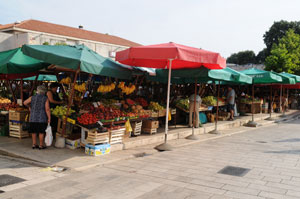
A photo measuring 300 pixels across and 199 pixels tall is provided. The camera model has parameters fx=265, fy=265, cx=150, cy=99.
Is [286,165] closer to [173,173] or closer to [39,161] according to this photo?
[173,173]

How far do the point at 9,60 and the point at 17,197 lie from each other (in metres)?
4.70

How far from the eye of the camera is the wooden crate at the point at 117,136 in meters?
7.19

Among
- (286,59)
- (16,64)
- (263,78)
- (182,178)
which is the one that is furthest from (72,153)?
(286,59)

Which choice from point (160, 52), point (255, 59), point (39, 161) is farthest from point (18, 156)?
point (255, 59)

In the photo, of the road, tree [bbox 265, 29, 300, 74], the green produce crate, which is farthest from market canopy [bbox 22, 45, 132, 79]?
tree [bbox 265, 29, 300, 74]

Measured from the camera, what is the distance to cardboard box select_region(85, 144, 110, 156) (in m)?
6.57

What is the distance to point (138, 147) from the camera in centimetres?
788

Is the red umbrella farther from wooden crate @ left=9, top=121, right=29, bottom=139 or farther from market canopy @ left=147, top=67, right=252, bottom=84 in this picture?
wooden crate @ left=9, top=121, right=29, bottom=139

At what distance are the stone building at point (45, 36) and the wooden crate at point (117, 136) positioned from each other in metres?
21.1

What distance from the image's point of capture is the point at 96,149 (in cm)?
658

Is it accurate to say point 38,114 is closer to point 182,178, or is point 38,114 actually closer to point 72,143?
point 72,143

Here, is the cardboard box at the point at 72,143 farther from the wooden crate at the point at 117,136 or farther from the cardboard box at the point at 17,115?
the cardboard box at the point at 17,115

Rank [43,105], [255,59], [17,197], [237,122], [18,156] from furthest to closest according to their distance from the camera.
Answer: [255,59] → [237,122] → [43,105] → [18,156] → [17,197]

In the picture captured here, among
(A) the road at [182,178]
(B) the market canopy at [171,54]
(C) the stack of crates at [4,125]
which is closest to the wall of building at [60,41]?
(C) the stack of crates at [4,125]
